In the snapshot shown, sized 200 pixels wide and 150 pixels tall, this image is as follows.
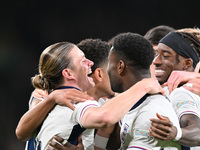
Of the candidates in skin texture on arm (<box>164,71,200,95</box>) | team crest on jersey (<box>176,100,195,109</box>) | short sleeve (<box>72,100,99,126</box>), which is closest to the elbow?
short sleeve (<box>72,100,99,126</box>)

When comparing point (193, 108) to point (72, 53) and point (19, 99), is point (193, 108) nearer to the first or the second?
point (72, 53)

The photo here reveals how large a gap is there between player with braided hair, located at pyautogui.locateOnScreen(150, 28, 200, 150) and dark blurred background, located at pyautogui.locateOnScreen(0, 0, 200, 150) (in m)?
3.89

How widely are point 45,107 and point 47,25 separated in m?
4.73

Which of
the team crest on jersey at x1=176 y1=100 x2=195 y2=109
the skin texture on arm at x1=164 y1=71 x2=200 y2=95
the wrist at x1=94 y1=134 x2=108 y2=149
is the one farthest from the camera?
the wrist at x1=94 y1=134 x2=108 y2=149

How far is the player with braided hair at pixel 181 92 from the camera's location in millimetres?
1633

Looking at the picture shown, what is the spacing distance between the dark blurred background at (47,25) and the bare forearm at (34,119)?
12.9ft

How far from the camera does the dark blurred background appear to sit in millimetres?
6016

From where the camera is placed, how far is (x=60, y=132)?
1831 millimetres

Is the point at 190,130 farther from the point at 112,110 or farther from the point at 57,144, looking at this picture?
the point at 57,144

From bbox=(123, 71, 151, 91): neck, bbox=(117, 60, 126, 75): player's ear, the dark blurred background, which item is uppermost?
bbox=(117, 60, 126, 75): player's ear

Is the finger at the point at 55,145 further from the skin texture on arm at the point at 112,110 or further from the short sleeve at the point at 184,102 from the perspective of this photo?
the short sleeve at the point at 184,102

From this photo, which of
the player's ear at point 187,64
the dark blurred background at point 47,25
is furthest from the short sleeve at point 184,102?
the dark blurred background at point 47,25

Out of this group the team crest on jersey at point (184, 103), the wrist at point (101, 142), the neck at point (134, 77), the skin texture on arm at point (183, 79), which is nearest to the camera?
the neck at point (134, 77)

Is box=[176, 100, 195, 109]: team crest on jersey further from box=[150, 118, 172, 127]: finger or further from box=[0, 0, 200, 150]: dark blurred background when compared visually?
box=[0, 0, 200, 150]: dark blurred background
